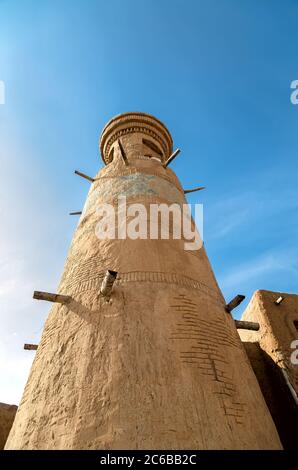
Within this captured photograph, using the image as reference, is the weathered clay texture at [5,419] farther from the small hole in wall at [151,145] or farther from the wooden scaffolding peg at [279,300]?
the small hole in wall at [151,145]

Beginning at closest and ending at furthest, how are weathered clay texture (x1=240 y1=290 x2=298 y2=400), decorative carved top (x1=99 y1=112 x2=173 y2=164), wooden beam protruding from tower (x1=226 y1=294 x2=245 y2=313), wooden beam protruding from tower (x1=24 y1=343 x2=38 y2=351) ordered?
wooden beam protruding from tower (x1=226 y1=294 x2=245 y2=313) → wooden beam protruding from tower (x1=24 y1=343 x2=38 y2=351) → weathered clay texture (x1=240 y1=290 x2=298 y2=400) → decorative carved top (x1=99 y1=112 x2=173 y2=164)

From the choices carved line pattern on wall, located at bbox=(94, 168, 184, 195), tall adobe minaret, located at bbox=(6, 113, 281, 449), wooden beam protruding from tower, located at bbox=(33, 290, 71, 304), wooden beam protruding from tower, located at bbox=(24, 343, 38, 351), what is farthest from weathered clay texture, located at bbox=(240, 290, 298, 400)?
wooden beam protruding from tower, located at bbox=(24, 343, 38, 351)

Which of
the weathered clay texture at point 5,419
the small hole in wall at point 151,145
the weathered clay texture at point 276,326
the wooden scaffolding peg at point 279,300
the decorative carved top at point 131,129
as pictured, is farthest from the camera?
the decorative carved top at point 131,129

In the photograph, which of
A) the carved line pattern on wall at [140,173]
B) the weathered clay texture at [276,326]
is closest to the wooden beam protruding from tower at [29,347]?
the carved line pattern on wall at [140,173]

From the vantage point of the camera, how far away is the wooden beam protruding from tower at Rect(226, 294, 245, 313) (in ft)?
13.6

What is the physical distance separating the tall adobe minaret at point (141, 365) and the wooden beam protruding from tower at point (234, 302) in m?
0.18

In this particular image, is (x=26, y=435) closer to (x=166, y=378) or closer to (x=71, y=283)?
(x=166, y=378)

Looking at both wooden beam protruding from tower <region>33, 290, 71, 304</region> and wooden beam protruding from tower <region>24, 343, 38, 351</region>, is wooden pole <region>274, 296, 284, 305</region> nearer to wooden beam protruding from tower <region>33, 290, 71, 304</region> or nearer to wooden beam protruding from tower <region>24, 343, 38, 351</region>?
wooden beam protruding from tower <region>33, 290, 71, 304</region>

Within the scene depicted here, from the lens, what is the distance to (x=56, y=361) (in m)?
3.28

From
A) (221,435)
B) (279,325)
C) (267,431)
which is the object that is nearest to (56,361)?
(221,435)

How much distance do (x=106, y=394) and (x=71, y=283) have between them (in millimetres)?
1840

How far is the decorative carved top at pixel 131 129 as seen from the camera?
8896 mm

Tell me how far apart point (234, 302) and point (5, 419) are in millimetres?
4363

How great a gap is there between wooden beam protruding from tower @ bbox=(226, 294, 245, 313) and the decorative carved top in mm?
5608
